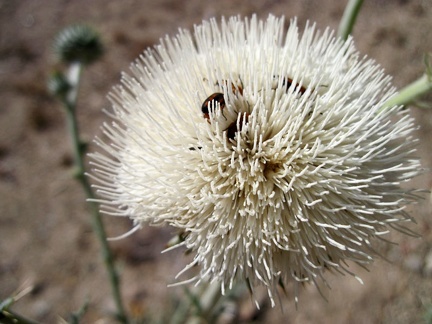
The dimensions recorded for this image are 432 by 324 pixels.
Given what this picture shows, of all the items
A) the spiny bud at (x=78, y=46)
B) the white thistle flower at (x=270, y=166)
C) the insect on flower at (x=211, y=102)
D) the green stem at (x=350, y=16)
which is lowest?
the white thistle flower at (x=270, y=166)

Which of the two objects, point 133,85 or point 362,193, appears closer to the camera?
point 362,193

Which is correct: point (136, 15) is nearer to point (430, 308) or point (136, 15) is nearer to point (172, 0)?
point (172, 0)

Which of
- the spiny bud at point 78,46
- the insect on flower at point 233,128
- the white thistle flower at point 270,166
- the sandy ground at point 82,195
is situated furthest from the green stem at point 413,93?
the spiny bud at point 78,46

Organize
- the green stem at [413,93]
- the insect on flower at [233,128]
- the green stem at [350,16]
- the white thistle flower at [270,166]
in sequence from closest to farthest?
the white thistle flower at [270,166]
the insect on flower at [233,128]
the green stem at [413,93]
the green stem at [350,16]

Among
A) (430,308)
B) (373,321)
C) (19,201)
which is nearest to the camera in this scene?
(430,308)

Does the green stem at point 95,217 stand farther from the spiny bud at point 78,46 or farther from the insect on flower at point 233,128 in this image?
the insect on flower at point 233,128

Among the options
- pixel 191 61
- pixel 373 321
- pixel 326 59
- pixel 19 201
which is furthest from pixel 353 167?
pixel 19 201

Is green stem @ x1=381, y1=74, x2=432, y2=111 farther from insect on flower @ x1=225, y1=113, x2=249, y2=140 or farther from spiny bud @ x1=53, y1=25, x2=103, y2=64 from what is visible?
spiny bud @ x1=53, y1=25, x2=103, y2=64
